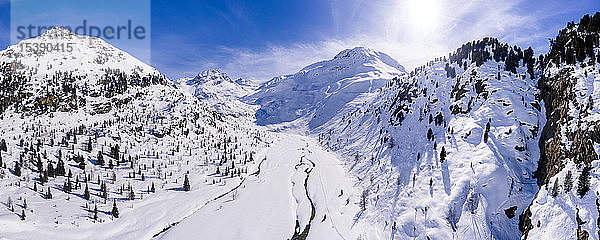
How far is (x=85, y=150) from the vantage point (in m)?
105

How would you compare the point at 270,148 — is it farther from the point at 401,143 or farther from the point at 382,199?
the point at 382,199

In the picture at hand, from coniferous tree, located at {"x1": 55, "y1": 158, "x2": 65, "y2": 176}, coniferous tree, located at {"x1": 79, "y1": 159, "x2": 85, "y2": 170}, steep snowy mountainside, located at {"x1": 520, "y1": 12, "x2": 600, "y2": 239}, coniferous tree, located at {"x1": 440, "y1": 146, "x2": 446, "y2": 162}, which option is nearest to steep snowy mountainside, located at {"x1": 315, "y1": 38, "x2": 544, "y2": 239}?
coniferous tree, located at {"x1": 440, "y1": 146, "x2": 446, "y2": 162}

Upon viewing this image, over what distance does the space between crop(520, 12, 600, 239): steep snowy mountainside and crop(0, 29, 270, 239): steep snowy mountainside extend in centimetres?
6773

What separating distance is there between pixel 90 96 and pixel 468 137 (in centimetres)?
21624

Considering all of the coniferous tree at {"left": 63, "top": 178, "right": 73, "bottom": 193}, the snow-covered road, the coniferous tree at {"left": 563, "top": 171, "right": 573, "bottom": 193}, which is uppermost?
the coniferous tree at {"left": 563, "top": 171, "right": 573, "bottom": 193}

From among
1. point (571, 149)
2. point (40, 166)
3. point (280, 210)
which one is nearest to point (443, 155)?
point (571, 149)

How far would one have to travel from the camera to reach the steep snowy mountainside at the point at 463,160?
41625 millimetres

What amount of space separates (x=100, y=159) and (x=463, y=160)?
114870 millimetres

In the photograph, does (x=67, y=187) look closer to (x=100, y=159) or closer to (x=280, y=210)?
(x=100, y=159)

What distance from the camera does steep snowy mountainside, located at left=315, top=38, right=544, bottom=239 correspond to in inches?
1639

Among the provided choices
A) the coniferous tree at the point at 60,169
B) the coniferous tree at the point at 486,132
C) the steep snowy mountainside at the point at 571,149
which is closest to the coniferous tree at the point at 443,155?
the coniferous tree at the point at 486,132

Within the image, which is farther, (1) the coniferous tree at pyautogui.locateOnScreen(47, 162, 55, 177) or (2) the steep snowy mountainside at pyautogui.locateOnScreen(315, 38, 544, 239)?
(1) the coniferous tree at pyautogui.locateOnScreen(47, 162, 55, 177)

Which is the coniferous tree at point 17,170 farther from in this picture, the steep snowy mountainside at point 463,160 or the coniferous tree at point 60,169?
the steep snowy mountainside at point 463,160

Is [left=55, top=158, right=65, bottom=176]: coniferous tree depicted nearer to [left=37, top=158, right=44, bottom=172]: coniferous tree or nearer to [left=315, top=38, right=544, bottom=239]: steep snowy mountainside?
[left=37, top=158, right=44, bottom=172]: coniferous tree
